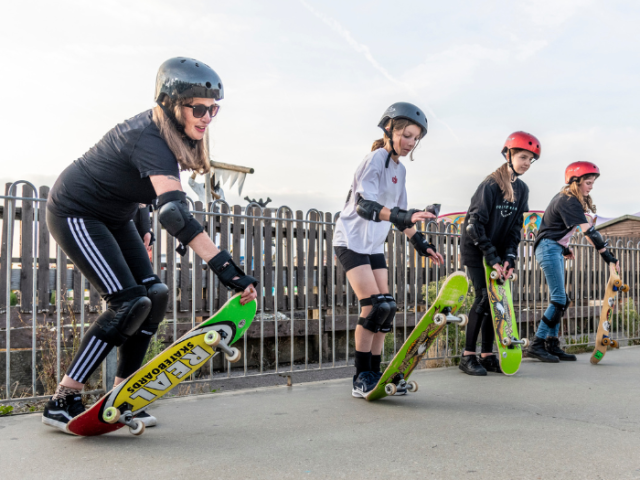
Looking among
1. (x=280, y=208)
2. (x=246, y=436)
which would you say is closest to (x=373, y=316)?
(x=246, y=436)

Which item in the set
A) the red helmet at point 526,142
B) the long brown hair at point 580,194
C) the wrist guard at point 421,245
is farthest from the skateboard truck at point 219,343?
the long brown hair at point 580,194

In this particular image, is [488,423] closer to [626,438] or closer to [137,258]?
[626,438]

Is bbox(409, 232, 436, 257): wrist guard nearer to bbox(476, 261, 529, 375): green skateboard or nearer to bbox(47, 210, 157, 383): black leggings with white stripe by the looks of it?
bbox(476, 261, 529, 375): green skateboard

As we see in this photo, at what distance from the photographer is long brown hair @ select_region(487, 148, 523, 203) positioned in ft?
16.0

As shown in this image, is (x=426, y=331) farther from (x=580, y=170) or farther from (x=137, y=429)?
(x=580, y=170)

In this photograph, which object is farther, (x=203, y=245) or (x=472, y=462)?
(x=203, y=245)

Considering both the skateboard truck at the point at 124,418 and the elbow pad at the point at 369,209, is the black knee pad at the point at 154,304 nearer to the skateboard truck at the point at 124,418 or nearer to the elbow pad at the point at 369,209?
the skateboard truck at the point at 124,418

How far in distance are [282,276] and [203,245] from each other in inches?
199

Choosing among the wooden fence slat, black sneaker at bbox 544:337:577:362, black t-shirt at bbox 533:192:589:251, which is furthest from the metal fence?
black t-shirt at bbox 533:192:589:251

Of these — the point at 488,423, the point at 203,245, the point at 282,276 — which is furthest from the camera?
the point at 282,276

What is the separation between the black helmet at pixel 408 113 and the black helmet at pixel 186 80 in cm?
131

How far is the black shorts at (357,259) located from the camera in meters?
3.64

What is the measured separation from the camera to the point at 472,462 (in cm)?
231

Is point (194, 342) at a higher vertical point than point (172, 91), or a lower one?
lower
